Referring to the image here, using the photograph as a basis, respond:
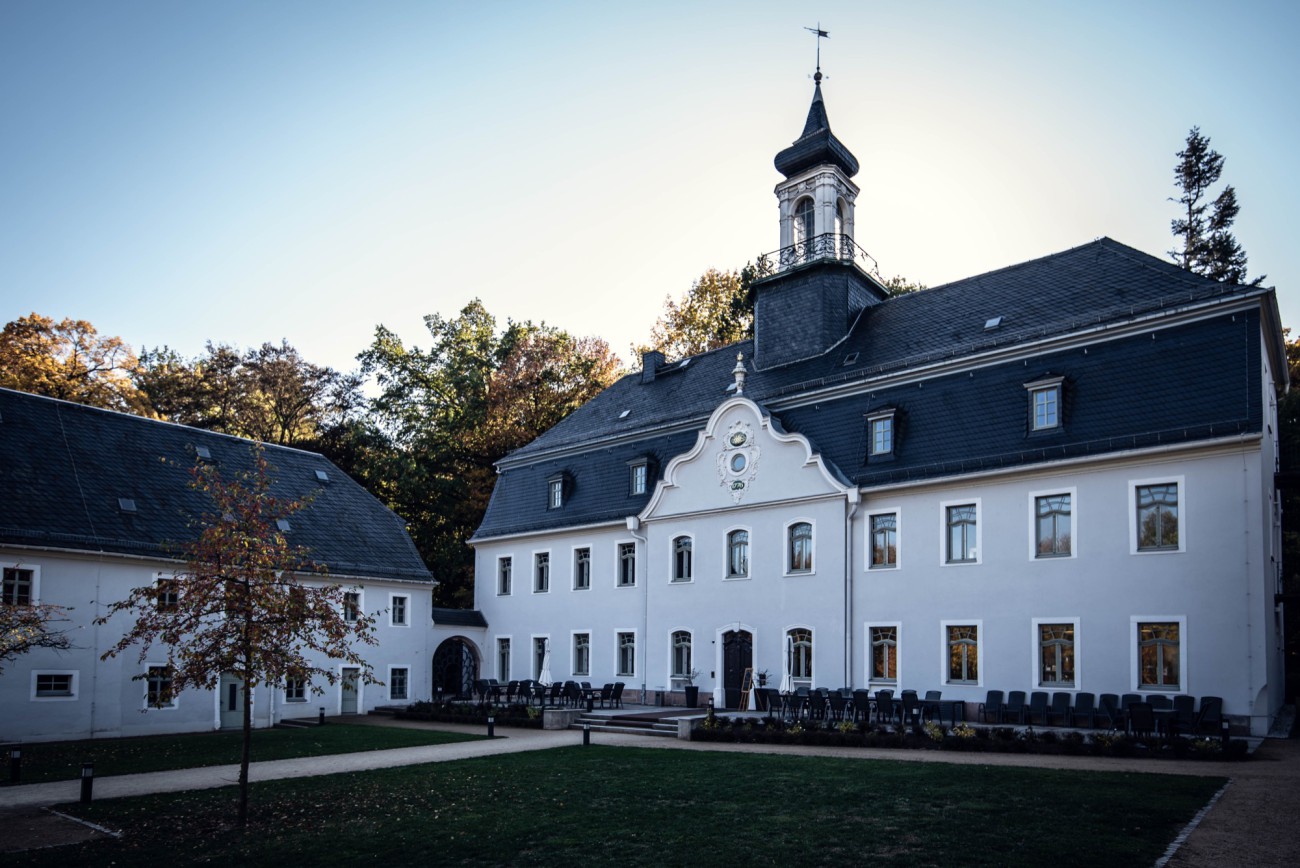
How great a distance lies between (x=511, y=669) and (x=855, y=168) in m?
20.1

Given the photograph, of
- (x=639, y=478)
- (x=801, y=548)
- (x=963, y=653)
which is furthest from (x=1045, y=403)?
(x=639, y=478)

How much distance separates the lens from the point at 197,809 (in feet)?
43.0

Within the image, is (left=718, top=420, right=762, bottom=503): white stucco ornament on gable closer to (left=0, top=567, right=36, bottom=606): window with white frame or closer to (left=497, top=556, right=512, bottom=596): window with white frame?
(left=497, top=556, right=512, bottom=596): window with white frame

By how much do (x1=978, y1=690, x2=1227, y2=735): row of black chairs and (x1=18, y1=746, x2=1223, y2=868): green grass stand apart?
14.0 ft

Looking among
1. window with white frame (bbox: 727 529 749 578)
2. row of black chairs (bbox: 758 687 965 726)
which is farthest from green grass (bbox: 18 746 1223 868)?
window with white frame (bbox: 727 529 749 578)

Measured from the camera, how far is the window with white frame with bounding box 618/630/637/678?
3025cm

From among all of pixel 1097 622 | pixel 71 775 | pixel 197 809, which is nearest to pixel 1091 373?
pixel 1097 622

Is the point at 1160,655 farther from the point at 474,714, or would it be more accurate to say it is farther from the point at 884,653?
the point at 474,714

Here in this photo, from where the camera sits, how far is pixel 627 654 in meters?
30.6

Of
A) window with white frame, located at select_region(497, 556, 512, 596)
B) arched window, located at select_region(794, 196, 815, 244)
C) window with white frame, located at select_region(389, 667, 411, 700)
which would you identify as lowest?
window with white frame, located at select_region(389, 667, 411, 700)

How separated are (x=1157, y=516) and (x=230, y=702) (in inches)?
930

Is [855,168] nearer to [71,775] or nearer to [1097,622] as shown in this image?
[1097,622]

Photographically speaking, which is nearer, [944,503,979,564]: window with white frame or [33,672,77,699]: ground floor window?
[944,503,979,564]: window with white frame

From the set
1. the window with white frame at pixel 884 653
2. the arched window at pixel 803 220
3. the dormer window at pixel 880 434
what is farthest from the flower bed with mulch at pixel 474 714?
the arched window at pixel 803 220
